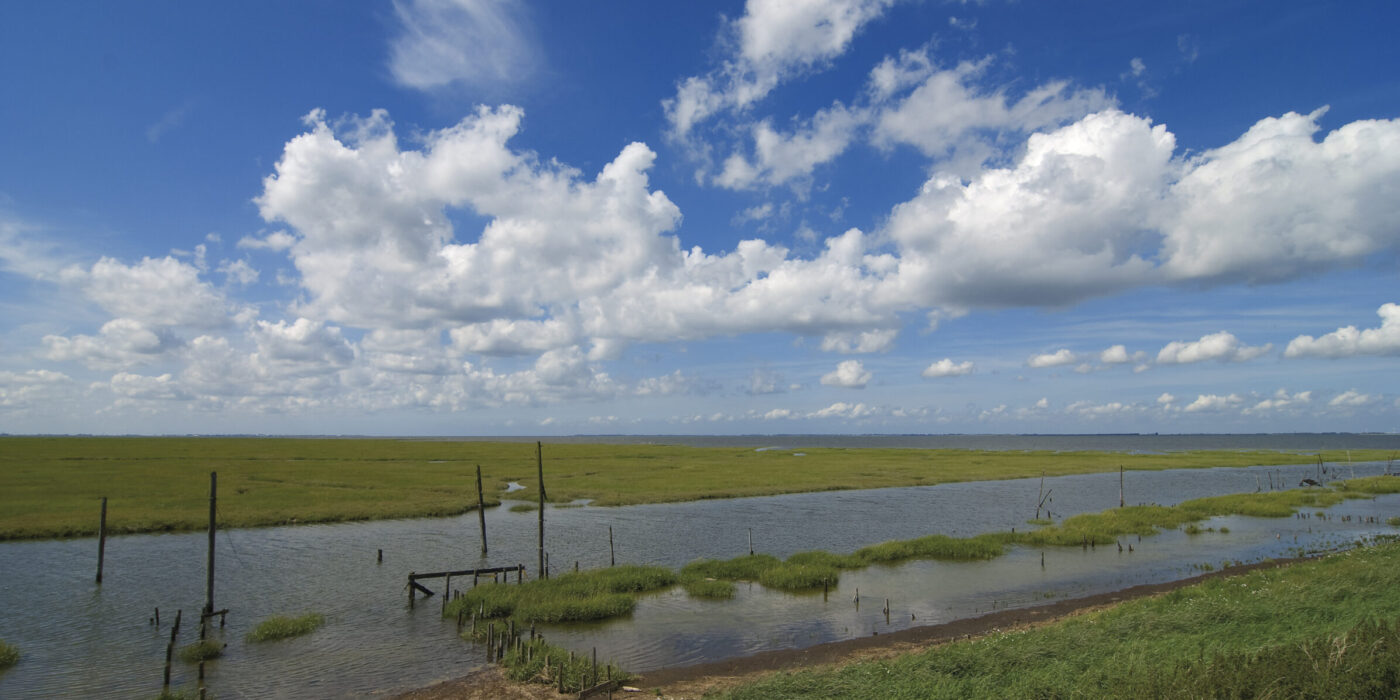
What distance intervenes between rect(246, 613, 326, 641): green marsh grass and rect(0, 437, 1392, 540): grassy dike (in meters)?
29.1

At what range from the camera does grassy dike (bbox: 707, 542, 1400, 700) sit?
1214 centimetres

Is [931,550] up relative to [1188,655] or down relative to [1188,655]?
down

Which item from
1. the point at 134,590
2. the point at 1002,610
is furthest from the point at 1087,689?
the point at 134,590

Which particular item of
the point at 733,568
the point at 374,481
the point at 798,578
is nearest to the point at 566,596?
the point at 733,568

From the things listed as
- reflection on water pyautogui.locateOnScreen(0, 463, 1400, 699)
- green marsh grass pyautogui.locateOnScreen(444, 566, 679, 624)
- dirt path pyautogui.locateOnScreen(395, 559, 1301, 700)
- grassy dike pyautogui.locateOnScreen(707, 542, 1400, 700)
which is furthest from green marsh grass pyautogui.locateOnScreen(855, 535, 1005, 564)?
grassy dike pyautogui.locateOnScreen(707, 542, 1400, 700)

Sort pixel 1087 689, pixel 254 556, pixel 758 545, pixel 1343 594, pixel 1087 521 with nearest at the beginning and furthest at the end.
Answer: pixel 1087 689, pixel 1343 594, pixel 254 556, pixel 758 545, pixel 1087 521

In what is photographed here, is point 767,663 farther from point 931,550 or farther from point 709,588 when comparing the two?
point 931,550

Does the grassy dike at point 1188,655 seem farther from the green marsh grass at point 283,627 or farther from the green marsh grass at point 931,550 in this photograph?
the green marsh grass at point 283,627

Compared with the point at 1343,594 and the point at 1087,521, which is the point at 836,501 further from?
the point at 1343,594

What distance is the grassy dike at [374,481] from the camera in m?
53.7

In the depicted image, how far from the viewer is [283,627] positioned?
87.0 feet

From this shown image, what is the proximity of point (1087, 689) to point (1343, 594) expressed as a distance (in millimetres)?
14877

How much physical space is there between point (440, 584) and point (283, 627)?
8.93 m

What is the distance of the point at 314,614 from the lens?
28547 mm
